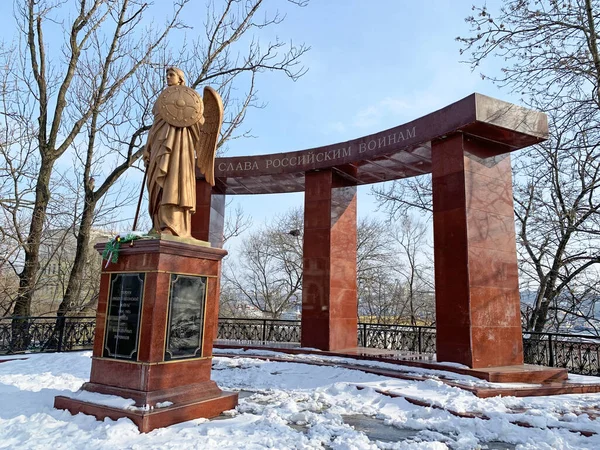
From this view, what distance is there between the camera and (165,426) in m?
5.13

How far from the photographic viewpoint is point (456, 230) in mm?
9367

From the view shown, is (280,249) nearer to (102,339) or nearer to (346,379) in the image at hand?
(346,379)

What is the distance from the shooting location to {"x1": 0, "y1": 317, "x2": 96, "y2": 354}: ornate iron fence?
12211 mm

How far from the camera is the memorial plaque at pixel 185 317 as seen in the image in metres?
5.77

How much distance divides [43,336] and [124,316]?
28.5 ft

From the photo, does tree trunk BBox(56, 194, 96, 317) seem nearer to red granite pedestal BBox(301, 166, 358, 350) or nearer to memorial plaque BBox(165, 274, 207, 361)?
red granite pedestal BBox(301, 166, 358, 350)

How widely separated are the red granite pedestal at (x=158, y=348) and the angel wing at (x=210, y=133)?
5.25 feet

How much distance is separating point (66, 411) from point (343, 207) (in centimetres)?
902

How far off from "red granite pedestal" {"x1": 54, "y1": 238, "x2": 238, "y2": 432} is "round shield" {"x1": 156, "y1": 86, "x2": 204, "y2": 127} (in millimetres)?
1841

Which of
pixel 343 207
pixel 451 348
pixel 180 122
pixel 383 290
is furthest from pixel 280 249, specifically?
pixel 180 122

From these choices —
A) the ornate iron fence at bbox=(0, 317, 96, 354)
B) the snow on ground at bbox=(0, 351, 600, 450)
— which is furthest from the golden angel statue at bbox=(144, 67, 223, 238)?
the ornate iron fence at bbox=(0, 317, 96, 354)

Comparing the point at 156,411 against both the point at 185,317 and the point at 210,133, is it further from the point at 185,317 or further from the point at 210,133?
the point at 210,133

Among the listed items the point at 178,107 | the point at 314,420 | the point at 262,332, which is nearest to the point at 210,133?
the point at 178,107

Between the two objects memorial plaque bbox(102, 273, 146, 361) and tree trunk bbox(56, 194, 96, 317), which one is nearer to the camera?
memorial plaque bbox(102, 273, 146, 361)
